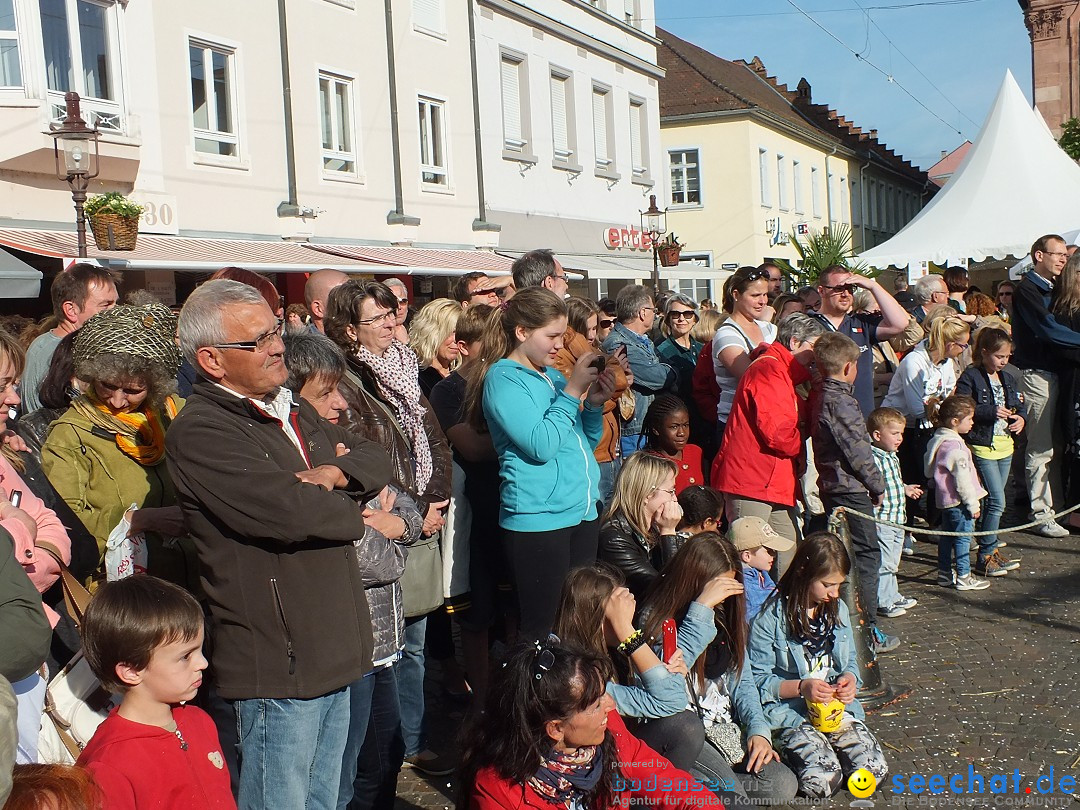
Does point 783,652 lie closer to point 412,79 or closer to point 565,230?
point 412,79

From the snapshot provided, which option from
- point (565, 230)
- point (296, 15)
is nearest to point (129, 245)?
point (296, 15)

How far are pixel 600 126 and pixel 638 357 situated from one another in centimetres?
1995

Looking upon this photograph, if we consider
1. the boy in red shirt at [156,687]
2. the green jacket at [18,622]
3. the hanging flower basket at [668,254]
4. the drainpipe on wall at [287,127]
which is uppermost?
the drainpipe on wall at [287,127]

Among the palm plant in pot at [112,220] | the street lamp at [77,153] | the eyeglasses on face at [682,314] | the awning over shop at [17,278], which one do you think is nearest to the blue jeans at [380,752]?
the eyeglasses on face at [682,314]

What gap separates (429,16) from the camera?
67.4ft

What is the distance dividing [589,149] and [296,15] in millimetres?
9627

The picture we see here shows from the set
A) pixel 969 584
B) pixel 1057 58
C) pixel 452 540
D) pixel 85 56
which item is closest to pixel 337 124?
pixel 85 56

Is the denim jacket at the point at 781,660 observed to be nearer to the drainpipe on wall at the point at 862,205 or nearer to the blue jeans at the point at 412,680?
the blue jeans at the point at 412,680

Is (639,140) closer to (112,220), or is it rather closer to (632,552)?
(112,220)

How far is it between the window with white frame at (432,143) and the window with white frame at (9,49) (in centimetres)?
843

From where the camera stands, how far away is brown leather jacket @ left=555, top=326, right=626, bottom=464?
217 inches

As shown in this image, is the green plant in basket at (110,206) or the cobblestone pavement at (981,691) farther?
the green plant in basket at (110,206)

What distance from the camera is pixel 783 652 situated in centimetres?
504

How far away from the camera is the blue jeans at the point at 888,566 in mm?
7133
